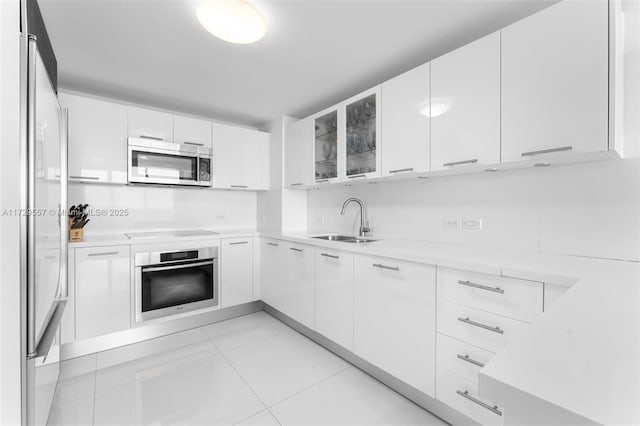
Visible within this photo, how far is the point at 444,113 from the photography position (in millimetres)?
1782

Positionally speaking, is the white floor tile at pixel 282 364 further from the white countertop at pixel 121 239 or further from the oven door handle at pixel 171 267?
the white countertop at pixel 121 239

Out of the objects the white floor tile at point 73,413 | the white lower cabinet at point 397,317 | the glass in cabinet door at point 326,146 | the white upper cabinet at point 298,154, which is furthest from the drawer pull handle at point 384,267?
the white floor tile at point 73,413

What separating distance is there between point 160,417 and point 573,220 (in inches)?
103

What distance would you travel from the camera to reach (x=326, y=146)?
2.80 meters

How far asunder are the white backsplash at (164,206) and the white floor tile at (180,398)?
59.1 inches

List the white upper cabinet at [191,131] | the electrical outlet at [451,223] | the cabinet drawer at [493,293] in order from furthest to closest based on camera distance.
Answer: the white upper cabinet at [191,131]
the electrical outlet at [451,223]
the cabinet drawer at [493,293]

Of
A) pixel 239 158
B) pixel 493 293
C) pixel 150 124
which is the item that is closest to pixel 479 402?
pixel 493 293

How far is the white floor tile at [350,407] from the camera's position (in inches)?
63.2

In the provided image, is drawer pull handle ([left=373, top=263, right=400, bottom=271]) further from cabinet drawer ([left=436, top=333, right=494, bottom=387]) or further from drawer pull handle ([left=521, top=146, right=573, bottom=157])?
drawer pull handle ([left=521, top=146, right=573, bottom=157])

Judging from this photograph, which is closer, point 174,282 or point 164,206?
point 174,282

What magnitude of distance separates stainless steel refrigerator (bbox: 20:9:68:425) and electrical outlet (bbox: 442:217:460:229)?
7.45 ft

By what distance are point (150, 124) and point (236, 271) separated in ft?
5.58

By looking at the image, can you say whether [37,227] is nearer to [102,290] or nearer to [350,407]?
[102,290]

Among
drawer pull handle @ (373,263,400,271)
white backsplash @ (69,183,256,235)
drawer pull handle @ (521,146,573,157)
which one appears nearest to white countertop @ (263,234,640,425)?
drawer pull handle @ (521,146,573,157)
